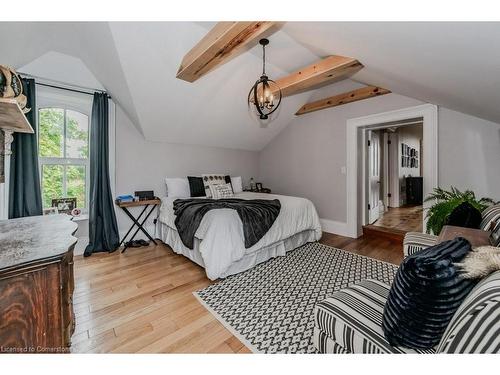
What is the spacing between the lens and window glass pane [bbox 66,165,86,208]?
314 cm

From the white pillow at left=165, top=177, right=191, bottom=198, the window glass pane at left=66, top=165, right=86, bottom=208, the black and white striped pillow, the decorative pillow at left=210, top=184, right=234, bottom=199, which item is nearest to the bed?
the white pillow at left=165, top=177, right=191, bottom=198

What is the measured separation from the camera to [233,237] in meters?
2.40

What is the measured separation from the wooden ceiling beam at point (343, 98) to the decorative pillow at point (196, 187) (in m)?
2.45

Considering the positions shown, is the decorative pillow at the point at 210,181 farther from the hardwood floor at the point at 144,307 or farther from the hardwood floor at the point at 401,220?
the hardwood floor at the point at 401,220

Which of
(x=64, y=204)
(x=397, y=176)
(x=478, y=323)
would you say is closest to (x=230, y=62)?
(x=64, y=204)

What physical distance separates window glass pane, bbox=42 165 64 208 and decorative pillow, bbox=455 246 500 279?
13.3ft

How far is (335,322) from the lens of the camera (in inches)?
43.4

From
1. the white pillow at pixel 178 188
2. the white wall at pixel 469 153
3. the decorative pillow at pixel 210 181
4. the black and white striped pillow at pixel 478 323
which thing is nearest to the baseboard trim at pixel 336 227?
the white wall at pixel 469 153

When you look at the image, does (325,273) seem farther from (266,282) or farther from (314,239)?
(314,239)

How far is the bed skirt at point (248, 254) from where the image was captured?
256 centimetres

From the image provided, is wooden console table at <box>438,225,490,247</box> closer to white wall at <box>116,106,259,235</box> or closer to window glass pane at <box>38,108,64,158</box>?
white wall at <box>116,106,259,235</box>

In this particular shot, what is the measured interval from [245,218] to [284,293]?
869 mm

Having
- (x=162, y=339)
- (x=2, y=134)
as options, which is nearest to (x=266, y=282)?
(x=162, y=339)
